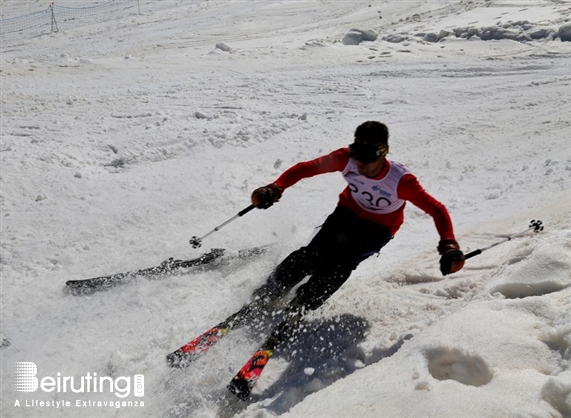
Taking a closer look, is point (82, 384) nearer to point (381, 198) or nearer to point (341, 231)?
point (341, 231)

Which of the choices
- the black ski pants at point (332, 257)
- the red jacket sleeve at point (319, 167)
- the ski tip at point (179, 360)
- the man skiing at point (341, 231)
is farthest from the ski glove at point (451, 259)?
the ski tip at point (179, 360)

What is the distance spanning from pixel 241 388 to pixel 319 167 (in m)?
2.02

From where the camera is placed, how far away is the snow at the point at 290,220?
3229 millimetres

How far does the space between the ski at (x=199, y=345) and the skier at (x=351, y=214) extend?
333 mm

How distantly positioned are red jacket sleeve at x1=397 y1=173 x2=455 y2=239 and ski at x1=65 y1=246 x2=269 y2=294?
88.9 inches

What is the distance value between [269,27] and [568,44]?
10.9 metres

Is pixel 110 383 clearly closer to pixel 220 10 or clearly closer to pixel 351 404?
pixel 351 404

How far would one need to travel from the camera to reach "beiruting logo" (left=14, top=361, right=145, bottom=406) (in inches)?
162

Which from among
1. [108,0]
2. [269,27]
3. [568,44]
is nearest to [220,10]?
[269,27]

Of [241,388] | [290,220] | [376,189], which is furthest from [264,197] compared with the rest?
[290,220]

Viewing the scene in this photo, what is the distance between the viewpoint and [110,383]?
4.22 meters

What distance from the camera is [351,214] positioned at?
15.6ft

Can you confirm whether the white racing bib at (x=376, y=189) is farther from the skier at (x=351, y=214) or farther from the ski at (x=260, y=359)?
the ski at (x=260, y=359)

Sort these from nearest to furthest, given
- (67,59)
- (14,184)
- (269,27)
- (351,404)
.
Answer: (351,404)
(14,184)
(67,59)
(269,27)
